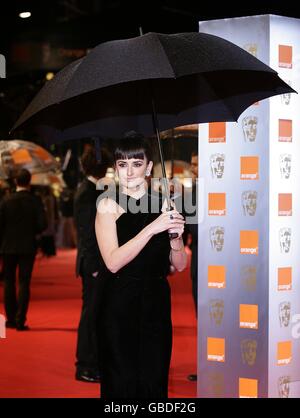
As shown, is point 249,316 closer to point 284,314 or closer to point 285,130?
point 284,314

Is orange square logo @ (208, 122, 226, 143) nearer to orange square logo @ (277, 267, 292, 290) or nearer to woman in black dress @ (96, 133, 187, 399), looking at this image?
orange square logo @ (277, 267, 292, 290)

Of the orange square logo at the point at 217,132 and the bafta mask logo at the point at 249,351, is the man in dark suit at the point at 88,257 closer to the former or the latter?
the orange square logo at the point at 217,132

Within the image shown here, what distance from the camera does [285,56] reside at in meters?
4.45

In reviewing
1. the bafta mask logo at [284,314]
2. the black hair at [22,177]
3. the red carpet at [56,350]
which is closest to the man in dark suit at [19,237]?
the black hair at [22,177]

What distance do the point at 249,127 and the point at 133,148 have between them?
1297mm

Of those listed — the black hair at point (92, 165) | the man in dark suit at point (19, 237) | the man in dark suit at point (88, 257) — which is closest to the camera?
the man in dark suit at point (88, 257)

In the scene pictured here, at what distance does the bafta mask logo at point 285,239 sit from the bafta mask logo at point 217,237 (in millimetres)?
369

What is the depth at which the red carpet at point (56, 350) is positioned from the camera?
18.1ft

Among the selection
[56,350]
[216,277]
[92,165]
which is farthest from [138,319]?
[56,350]

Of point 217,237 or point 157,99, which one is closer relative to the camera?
point 157,99

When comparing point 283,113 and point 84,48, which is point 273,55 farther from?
point 84,48

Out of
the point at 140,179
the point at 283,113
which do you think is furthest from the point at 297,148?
the point at 140,179

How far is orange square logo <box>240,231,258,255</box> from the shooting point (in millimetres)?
4527

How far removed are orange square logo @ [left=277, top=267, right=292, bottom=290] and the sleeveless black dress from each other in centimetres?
123
